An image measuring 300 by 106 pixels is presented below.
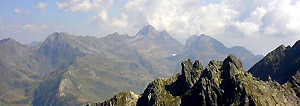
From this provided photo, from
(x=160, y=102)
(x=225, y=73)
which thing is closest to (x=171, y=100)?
(x=160, y=102)

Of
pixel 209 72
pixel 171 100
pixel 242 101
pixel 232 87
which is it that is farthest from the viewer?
pixel 171 100

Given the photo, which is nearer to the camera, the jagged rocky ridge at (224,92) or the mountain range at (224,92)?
the mountain range at (224,92)

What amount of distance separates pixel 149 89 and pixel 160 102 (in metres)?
13.1

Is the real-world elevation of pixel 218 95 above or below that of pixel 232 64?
below

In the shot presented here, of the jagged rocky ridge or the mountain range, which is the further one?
the jagged rocky ridge

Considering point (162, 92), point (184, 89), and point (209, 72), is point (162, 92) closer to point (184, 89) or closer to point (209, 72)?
point (184, 89)

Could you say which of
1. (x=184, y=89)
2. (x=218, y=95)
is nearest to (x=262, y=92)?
(x=218, y=95)

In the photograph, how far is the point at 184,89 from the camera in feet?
646

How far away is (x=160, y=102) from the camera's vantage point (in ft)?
620

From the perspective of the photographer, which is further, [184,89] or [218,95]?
[184,89]

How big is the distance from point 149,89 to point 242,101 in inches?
2370

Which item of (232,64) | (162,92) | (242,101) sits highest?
(232,64)

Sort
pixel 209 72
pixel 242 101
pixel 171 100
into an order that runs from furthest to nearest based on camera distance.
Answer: pixel 171 100
pixel 209 72
pixel 242 101

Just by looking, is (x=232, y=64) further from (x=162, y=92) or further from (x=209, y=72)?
(x=162, y=92)
